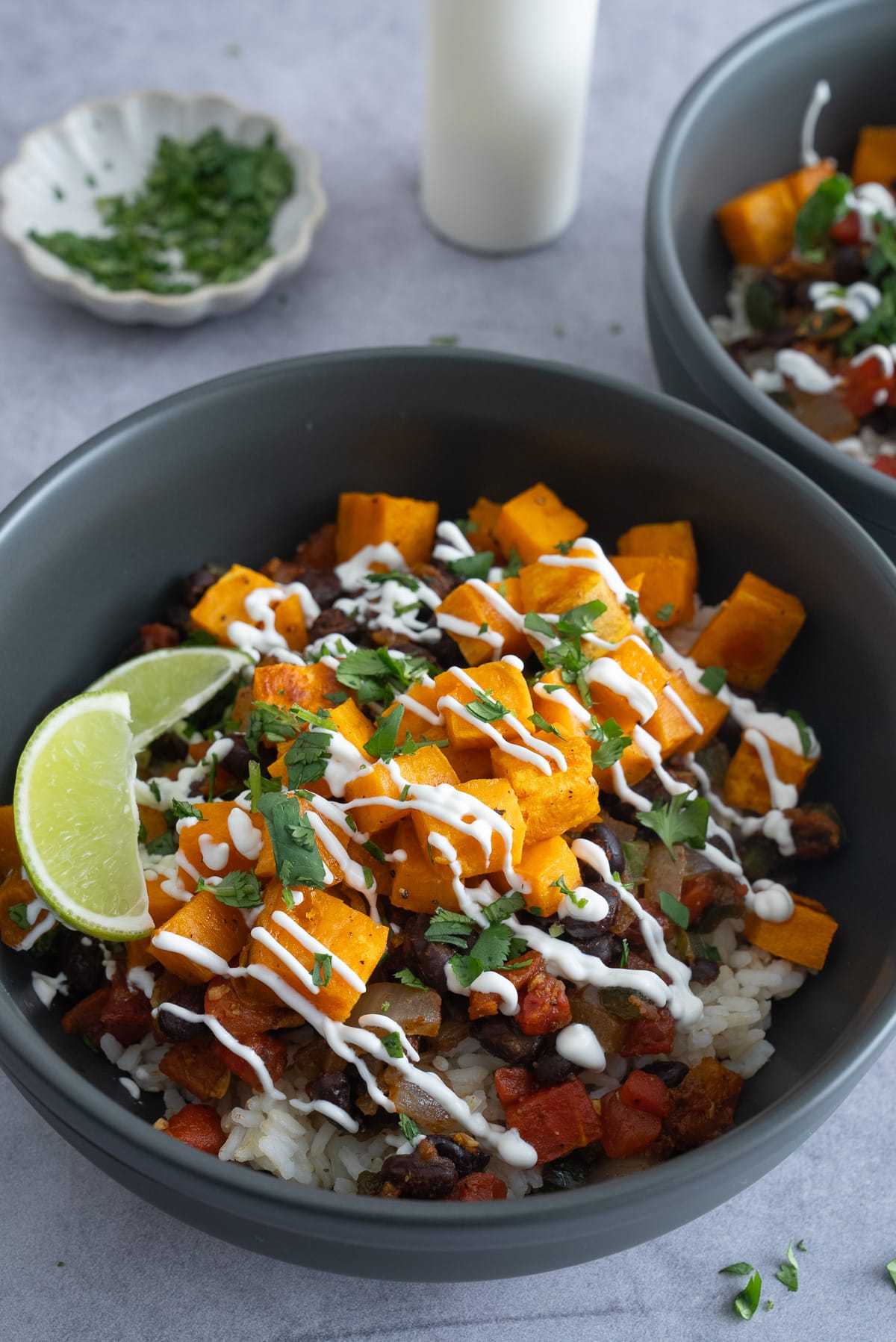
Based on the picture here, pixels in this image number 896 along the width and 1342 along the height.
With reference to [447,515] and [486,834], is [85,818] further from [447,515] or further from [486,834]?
[447,515]

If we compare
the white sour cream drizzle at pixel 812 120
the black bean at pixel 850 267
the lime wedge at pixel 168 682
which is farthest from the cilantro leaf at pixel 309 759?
the white sour cream drizzle at pixel 812 120

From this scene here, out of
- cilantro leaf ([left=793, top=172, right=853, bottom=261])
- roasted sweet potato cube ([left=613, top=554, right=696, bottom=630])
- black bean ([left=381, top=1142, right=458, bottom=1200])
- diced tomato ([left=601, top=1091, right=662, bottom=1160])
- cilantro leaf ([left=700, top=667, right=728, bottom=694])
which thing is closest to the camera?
black bean ([left=381, top=1142, right=458, bottom=1200])

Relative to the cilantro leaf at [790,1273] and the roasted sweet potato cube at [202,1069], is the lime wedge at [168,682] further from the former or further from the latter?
the cilantro leaf at [790,1273]

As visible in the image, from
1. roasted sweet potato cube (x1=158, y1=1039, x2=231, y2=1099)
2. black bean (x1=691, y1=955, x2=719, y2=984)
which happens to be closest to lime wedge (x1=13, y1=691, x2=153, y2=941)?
roasted sweet potato cube (x1=158, y1=1039, x2=231, y2=1099)

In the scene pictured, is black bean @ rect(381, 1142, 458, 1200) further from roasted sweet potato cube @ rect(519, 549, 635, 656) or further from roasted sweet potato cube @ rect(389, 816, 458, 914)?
roasted sweet potato cube @ rect(519, 549, 635, 656)

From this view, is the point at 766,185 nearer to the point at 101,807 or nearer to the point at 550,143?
the point at 550,143

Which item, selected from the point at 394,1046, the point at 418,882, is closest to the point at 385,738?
the point at 418,882

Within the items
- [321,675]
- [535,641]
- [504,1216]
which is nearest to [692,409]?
[535,641]
